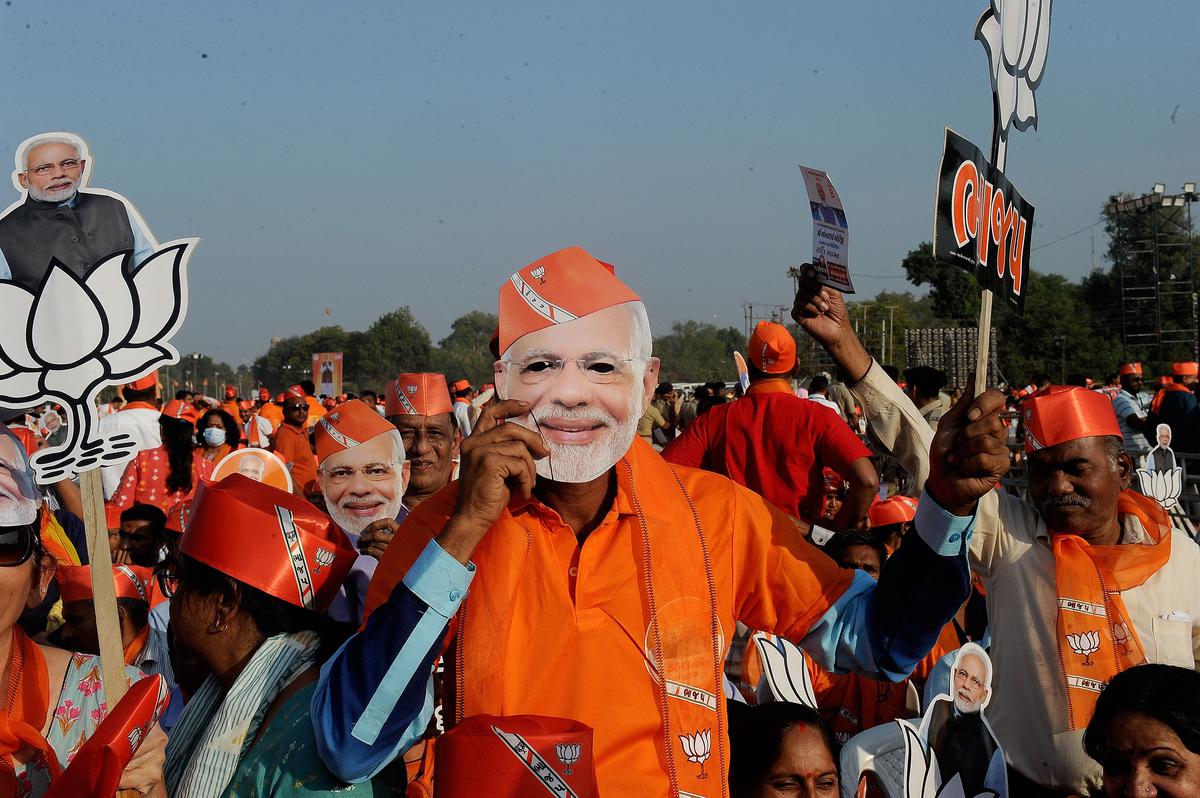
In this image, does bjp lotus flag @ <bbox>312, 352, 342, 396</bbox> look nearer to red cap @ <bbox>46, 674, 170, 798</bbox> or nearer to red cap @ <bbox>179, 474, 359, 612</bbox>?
red cap @ <bbox>179, 474, 359, 612</bbox>

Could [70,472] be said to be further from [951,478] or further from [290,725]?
[951,478]

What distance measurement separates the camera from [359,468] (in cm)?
476

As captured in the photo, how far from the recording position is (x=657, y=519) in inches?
94.3

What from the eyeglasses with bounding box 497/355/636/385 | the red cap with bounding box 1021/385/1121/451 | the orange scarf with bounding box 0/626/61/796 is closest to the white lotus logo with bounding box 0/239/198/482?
the orange scarf with bounding box 0/626/61/796

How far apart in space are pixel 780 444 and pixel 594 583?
3.61 meters

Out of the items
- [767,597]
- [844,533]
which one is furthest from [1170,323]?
[767,597]

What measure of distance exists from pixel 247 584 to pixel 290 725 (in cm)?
36

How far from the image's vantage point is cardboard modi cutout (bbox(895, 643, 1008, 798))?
10.2ft

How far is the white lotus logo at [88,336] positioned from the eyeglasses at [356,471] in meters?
2.09

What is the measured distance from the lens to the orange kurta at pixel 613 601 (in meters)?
2.22

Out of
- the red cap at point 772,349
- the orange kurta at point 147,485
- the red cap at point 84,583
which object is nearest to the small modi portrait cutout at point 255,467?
the red cap at point 84,583

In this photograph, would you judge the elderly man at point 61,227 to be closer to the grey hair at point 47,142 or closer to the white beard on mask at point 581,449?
the grey hair at point 47,142

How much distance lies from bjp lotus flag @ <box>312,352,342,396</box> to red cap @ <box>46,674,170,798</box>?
83.7 feet

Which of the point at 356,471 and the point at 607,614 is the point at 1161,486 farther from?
the point at 607,614
